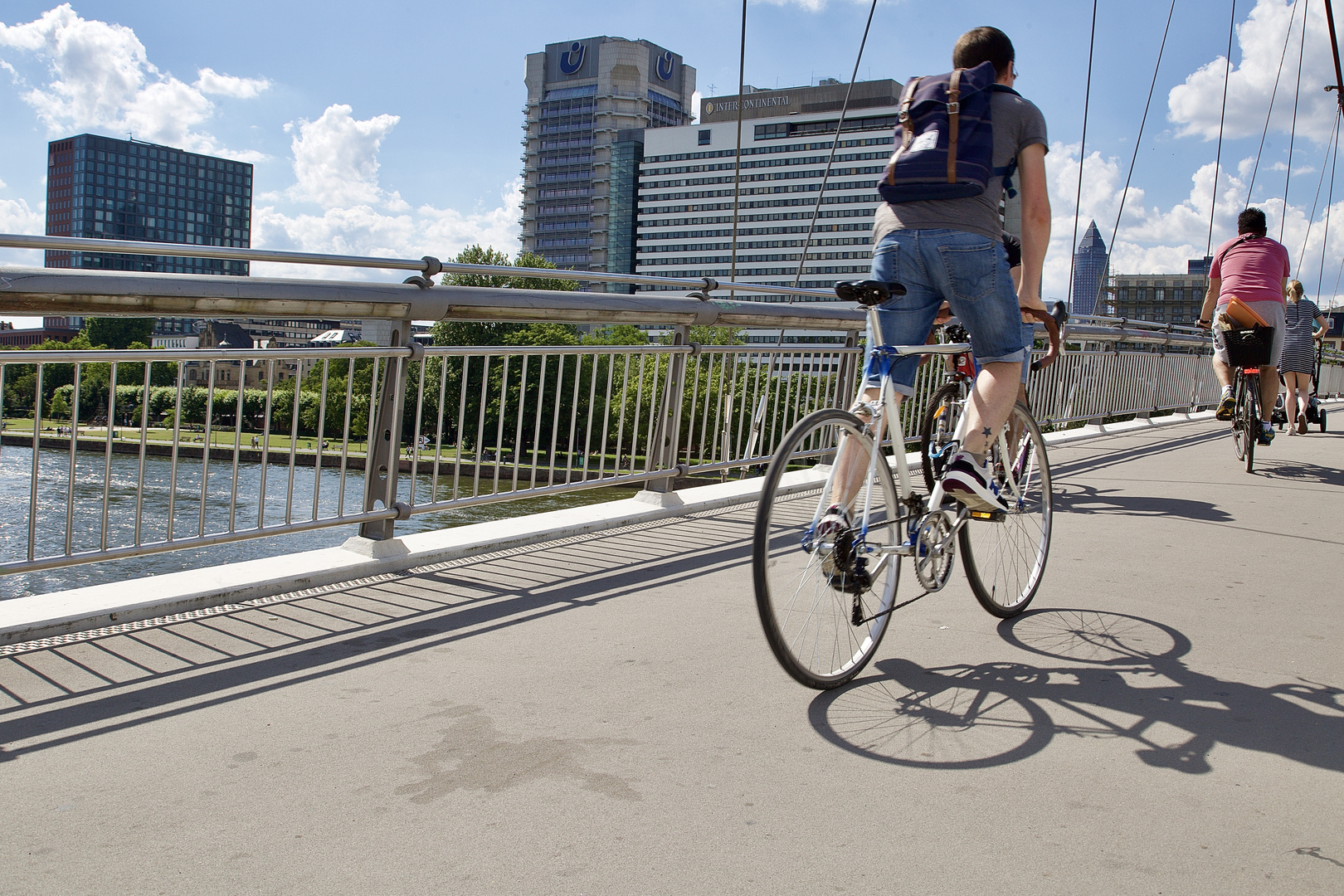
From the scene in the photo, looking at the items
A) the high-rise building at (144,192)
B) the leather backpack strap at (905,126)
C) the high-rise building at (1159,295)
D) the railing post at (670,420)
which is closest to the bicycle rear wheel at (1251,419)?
the railing post at (670,420)

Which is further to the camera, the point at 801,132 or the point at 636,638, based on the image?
the point at 801,132

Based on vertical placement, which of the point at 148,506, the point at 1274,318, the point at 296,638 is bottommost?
the point at 296,638

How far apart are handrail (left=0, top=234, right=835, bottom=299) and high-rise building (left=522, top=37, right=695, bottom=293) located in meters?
178

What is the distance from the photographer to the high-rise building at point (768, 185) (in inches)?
6122

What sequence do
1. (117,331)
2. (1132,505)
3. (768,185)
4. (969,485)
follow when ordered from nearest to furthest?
(969,485)
(117,331)
(1132,505)
(768,185)

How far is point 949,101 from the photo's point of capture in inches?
129

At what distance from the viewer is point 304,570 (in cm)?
406

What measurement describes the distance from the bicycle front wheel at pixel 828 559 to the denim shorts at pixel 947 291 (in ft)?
1.03

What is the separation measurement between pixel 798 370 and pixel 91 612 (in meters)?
5.10

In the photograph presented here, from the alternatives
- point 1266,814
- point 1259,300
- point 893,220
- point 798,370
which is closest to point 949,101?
point 893,220

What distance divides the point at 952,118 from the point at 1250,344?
6.49 metres

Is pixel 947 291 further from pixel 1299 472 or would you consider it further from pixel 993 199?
pixel 1299 472

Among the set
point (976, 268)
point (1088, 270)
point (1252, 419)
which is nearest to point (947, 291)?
point (976, 268)

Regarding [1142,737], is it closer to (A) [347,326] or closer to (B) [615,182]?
(A) [347,326]
